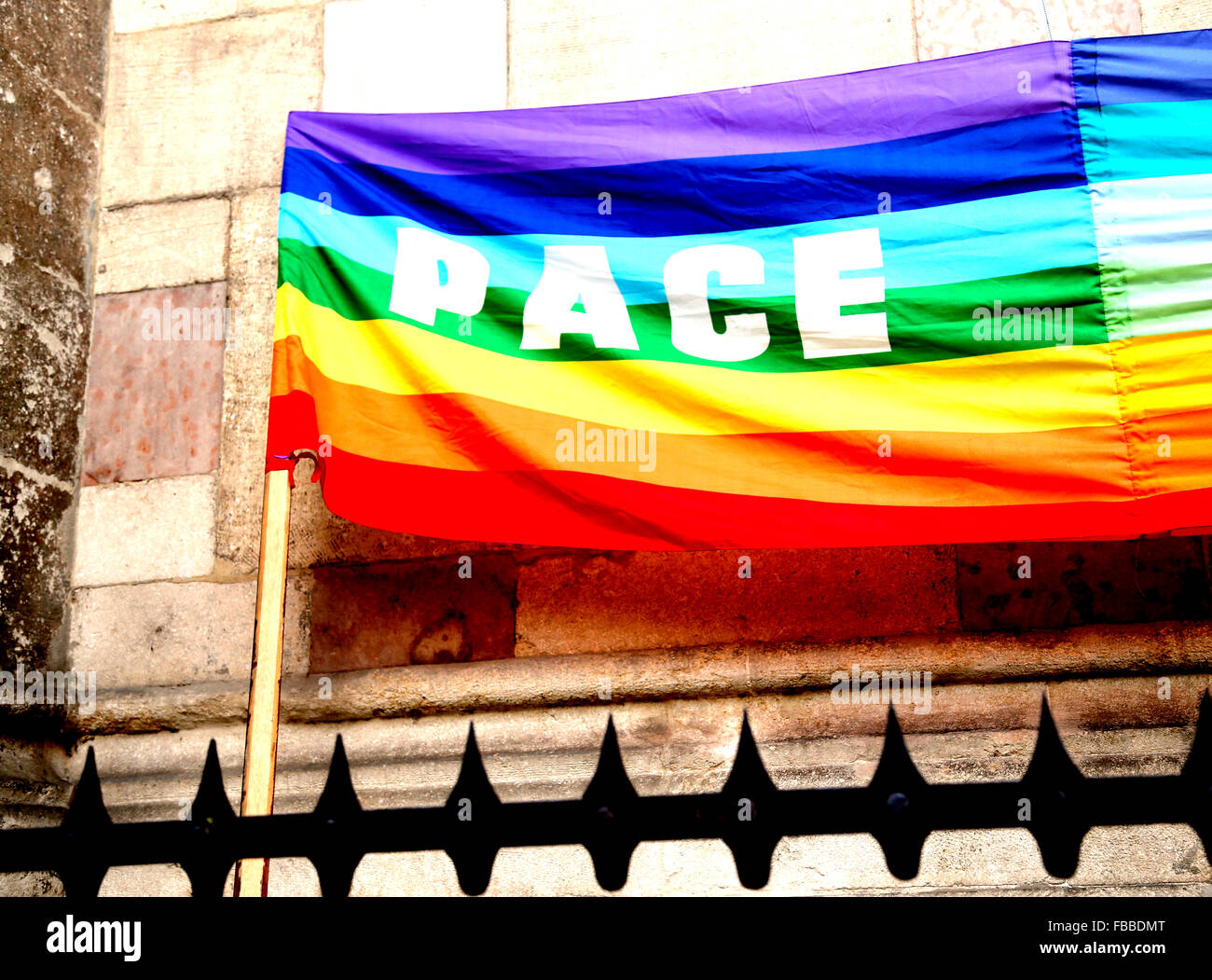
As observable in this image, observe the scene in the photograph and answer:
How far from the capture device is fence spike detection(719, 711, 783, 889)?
1.25 meters

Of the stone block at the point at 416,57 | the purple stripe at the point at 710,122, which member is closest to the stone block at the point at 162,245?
the stone block at the point at 416,57

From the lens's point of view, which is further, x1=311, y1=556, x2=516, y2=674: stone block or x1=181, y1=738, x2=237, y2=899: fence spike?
x1=311, y1=556, x2=516, y2=674: stone block

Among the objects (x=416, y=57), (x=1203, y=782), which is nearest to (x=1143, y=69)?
(x=416, y=57)

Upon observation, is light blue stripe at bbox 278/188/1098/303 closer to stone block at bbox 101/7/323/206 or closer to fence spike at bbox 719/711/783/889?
stone block at bbox 101/7/323/206

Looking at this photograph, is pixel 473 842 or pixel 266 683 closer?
pixel 473 842

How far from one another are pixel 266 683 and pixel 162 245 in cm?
177

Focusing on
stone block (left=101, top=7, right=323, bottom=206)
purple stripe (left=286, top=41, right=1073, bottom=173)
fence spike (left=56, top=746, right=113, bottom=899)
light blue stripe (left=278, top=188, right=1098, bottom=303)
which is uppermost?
stone block (left=101, top=7, right=323, bottom=206)

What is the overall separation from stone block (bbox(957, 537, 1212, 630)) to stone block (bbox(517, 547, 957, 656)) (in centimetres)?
9

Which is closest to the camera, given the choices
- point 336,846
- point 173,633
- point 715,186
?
point 336,846

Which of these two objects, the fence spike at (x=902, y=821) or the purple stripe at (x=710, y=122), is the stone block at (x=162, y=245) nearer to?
the purple stripe at (x=710, y=122)

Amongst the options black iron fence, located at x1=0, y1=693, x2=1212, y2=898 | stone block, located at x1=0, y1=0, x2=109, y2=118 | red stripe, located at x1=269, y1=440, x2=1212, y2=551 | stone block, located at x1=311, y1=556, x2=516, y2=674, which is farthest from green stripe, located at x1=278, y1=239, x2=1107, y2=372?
black iron fence, located at x1=0, y1=693, x2=1212, y2=898

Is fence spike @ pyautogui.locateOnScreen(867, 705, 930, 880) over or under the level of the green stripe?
under

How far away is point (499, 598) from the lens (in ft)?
10.8

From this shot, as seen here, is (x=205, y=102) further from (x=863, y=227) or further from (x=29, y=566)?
(x=863, y=227)
